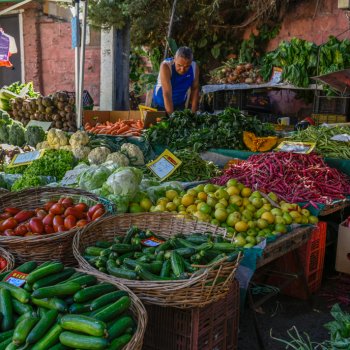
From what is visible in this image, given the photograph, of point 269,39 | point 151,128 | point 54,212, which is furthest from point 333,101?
point 54,212

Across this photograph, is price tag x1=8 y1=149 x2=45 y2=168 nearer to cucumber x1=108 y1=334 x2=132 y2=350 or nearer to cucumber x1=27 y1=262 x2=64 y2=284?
cucumber x1=27 y1=262 x2=64 y2=284

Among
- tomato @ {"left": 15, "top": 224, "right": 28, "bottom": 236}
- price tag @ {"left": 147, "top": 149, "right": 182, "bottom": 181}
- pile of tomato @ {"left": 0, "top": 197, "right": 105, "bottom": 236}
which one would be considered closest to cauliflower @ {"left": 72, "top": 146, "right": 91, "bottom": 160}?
price tag @ {"left": 147, "top": 149, "right": 182, "bottom": 181}

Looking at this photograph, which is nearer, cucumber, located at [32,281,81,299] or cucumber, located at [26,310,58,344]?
cucumber, located at [26,310,58,344]

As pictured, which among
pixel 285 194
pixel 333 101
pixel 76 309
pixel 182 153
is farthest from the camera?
pixel 333 101

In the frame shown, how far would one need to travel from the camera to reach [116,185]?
3676mm

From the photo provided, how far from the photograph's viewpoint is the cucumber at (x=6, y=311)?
1875mm

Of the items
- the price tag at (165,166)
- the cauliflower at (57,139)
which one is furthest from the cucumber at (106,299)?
the cauliflower at (57,139)

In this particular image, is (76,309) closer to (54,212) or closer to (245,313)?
(54,212)

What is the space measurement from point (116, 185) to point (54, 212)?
0.70 m

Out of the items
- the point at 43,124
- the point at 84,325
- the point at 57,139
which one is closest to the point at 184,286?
the point at 84,325

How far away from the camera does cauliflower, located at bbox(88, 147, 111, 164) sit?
16.3 ft

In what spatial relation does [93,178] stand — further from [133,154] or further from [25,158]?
[25,158]

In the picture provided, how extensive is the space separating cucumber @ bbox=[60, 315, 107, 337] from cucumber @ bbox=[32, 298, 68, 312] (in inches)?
3.8

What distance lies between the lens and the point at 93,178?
4.05 meters
